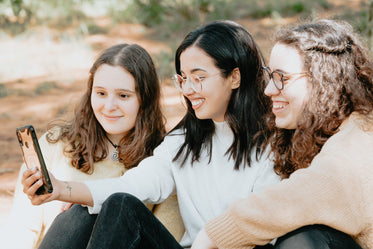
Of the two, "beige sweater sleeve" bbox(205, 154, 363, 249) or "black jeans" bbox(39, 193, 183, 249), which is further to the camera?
"black jeans" bbox(39, 193, 183, 249)

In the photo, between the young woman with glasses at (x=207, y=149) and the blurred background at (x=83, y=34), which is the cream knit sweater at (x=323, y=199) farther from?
the blurred background at (x=83, y=34)

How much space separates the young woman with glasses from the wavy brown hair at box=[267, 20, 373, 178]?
36 cm

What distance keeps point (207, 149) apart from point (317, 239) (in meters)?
0.91

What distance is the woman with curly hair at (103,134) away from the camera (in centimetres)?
267

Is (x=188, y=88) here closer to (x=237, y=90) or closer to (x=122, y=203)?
(x=237, y=90)

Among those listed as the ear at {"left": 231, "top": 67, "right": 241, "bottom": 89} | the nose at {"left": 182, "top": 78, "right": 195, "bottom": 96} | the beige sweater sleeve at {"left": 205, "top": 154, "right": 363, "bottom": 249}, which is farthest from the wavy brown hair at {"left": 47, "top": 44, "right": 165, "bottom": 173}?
the beige sweater sleeve at {"left": 205, "top": 154, "right": 363, "bottom": 249}

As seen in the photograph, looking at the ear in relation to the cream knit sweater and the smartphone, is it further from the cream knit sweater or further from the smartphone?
the smartphone

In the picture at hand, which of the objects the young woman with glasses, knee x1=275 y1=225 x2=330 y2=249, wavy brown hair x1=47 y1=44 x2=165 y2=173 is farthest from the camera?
wavy brown hair x1=47 y1=44 x2=165 y2=173

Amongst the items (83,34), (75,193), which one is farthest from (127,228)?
(83,34)

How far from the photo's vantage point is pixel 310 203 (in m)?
1.82

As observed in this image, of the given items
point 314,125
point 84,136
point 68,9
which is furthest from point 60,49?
point 314,125

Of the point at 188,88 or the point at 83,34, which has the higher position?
the point at 188,88

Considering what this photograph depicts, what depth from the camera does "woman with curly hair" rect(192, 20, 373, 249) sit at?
1.83m

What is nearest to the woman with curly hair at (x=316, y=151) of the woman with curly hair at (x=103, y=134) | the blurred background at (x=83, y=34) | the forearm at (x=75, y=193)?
the forearm at (x=75, y=193)
